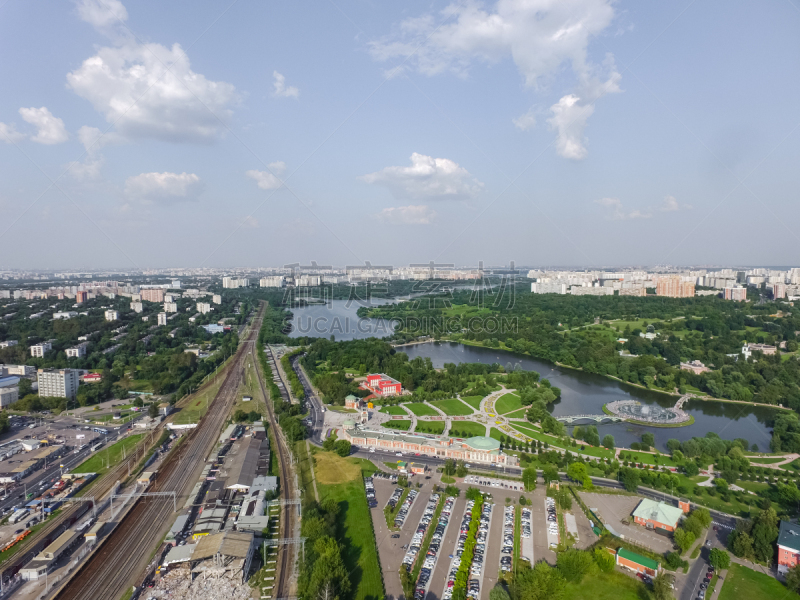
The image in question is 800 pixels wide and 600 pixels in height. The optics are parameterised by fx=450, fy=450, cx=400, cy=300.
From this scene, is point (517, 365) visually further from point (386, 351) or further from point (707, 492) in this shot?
point (707, 492)

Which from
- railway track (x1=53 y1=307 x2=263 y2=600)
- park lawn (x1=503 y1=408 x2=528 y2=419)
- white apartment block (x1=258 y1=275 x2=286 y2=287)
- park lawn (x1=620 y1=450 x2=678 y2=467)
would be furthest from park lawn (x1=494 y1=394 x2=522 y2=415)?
white apartment block (x1=258 y1=275 x2=286 y2=287)

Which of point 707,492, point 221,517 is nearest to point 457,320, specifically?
point 707,492

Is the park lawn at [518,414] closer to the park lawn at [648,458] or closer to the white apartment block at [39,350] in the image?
the park lawn at [648,458]

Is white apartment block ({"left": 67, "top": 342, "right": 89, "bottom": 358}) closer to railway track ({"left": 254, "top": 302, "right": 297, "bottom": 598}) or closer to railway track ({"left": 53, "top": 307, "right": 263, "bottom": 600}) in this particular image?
railway track ({"left": 53, "top": 307, "right": 263, "bottom": 600})

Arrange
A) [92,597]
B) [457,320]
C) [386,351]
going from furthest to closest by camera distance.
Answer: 1. [457,320]
2. [386,351]
3. [92,597]

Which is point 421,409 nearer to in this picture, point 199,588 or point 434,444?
point 434,444

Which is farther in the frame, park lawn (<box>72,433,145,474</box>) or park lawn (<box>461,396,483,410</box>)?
park lawn (<box>461,396,483,410</box>)

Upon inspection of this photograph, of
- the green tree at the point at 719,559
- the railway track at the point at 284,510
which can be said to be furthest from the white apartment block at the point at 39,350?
the green tree at the point at 719,559
